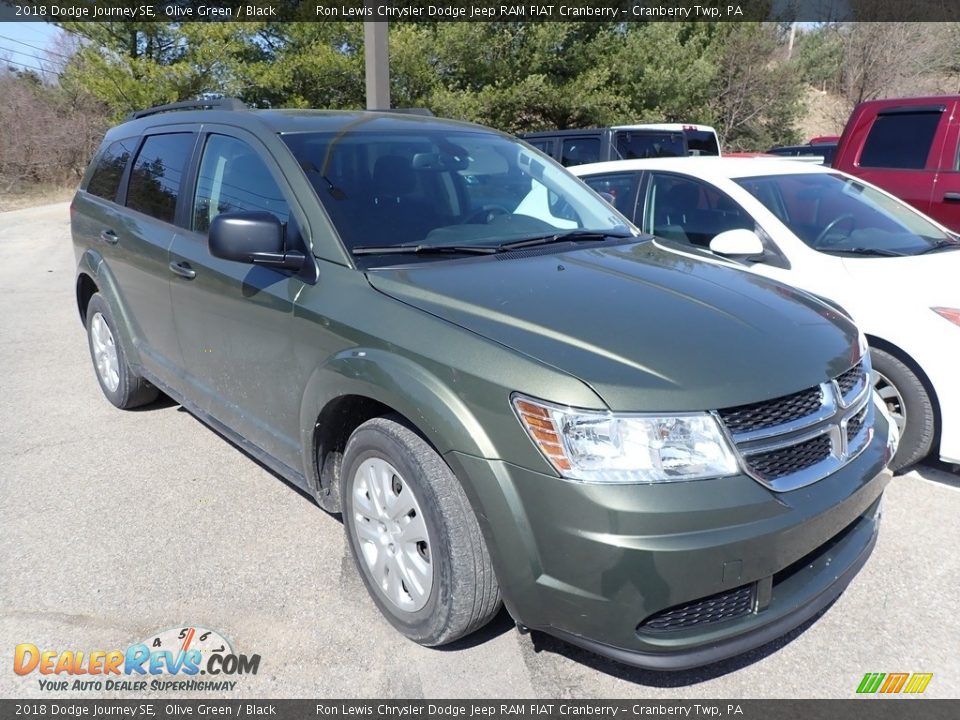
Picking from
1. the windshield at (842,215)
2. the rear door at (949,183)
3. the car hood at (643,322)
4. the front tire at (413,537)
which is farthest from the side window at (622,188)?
the front tire at (413,537)

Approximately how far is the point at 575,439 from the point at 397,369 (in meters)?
0.66

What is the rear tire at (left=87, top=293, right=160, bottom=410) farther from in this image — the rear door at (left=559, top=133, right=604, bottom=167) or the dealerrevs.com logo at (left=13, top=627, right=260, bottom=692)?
the rear door at (left=559, top=133, right=604, bottom=167)

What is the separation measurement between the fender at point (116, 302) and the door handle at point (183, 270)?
91 cm

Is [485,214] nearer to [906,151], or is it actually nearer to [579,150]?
[906,151]

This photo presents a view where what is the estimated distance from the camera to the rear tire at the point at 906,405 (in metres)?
3.73

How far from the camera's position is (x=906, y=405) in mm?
3777

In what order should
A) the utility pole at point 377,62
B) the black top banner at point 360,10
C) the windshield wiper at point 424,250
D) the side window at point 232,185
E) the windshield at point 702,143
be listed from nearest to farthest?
1. the windshield wiper at point 424,250
2. the side window at point 232,185
3. the utility pole at point 377,62
4. the windshield at point 702,143
5. the black top banner at point 360,10

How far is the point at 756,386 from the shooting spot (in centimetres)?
219

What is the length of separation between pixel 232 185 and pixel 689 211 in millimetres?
2956

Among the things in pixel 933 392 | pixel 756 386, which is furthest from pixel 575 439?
pixel 933 392

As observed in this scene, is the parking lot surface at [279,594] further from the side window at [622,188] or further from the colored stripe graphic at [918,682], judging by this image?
the side window at [622,188]

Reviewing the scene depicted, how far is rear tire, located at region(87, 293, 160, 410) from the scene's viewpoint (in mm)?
4719

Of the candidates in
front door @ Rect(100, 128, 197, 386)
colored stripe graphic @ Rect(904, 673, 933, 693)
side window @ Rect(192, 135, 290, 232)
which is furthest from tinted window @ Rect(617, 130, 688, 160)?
colored stripe graphic @ Rect(904, 673, 933, 693)

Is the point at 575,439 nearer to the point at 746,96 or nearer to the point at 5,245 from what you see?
the point at 5,245
